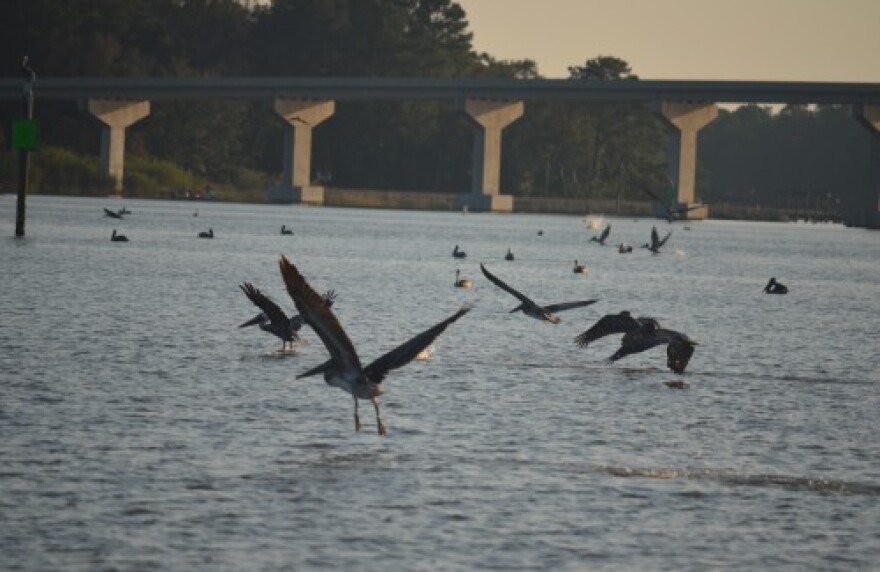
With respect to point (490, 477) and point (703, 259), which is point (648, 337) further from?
point (703, 259)

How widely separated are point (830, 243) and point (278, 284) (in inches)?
3532

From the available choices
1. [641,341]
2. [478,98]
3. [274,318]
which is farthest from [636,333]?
[478,98]

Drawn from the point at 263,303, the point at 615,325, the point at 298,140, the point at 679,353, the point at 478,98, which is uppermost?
the point at 478,98

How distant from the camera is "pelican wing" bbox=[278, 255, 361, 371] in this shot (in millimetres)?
14883

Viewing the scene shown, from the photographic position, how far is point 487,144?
164m

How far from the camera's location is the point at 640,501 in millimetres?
17031

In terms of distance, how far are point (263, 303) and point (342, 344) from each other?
747 centimetres

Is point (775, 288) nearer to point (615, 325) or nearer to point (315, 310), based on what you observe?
point (615, 325)

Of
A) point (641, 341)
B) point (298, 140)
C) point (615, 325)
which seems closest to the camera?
point (641, 341)

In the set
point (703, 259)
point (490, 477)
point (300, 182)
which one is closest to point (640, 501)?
point (490, 477)

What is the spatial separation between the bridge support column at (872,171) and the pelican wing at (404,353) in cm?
13997

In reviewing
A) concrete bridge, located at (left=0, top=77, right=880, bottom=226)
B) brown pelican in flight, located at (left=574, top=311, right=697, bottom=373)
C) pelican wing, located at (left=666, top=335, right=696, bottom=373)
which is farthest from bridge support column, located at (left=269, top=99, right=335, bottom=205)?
brown pelican in flight, located at (left=574, top=311, right=697, bottom=373)

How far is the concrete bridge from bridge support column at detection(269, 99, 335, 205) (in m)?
0.08

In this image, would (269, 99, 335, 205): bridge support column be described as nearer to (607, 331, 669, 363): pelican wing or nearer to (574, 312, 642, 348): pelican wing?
(574, 312, 642, 348): pelican wing
